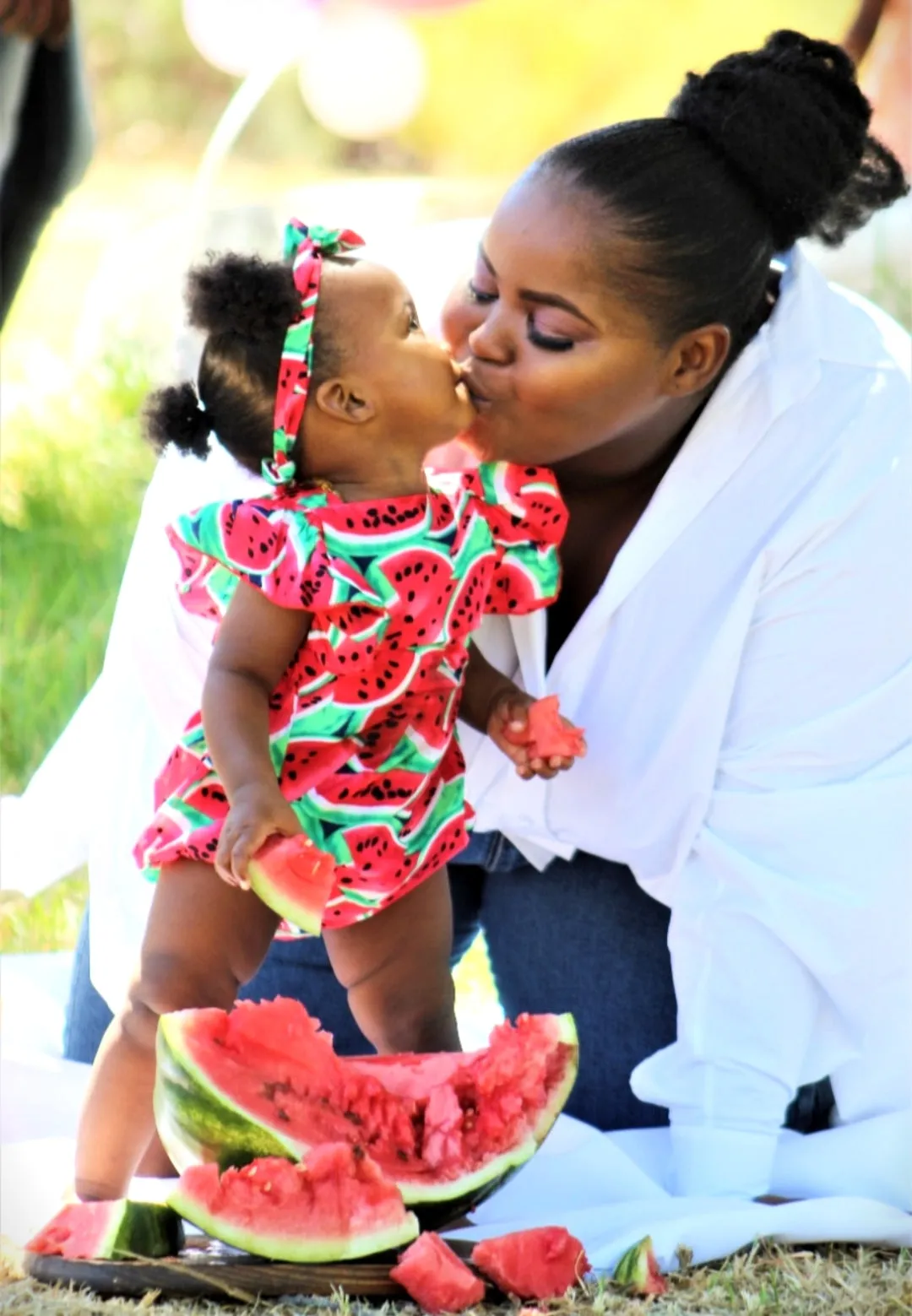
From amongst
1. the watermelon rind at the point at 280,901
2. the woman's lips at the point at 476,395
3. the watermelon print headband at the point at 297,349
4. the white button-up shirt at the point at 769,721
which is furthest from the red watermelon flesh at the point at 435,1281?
the woman's lips at the point at 476,395

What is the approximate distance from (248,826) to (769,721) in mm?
941

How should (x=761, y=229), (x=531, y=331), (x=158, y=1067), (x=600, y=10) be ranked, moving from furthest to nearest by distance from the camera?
(x=600, y=10) < (x=761, y=229) < (x=531, y=331) < (x=158, y=1067)

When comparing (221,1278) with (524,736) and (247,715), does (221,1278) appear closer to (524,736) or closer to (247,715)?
(247,715)

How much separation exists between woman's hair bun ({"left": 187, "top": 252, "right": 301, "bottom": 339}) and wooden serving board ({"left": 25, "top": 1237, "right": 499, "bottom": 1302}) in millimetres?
1094

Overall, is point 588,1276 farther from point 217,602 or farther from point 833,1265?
point 217,602

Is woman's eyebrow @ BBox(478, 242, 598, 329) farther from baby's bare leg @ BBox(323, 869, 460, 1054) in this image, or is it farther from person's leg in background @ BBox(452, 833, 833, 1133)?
person's leg in background @ BBox(452, 833, 833, 1133)

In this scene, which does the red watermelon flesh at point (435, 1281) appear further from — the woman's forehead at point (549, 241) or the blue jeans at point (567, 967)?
the woman's forehead at point (549, 241)

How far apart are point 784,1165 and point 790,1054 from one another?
164mm

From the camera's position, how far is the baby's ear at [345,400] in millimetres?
2209

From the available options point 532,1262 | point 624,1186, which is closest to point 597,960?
point 624,1186

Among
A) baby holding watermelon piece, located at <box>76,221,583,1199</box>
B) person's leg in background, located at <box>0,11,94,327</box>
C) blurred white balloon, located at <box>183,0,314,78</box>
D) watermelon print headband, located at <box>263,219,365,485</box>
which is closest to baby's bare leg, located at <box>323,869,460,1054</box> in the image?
baby holding watermelon piece, located at <box>76,221,583,1199</box>

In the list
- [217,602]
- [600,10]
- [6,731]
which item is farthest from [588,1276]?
[600,10]

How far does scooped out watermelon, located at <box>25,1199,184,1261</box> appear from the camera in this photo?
7.02ft

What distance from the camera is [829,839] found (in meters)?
2.64
